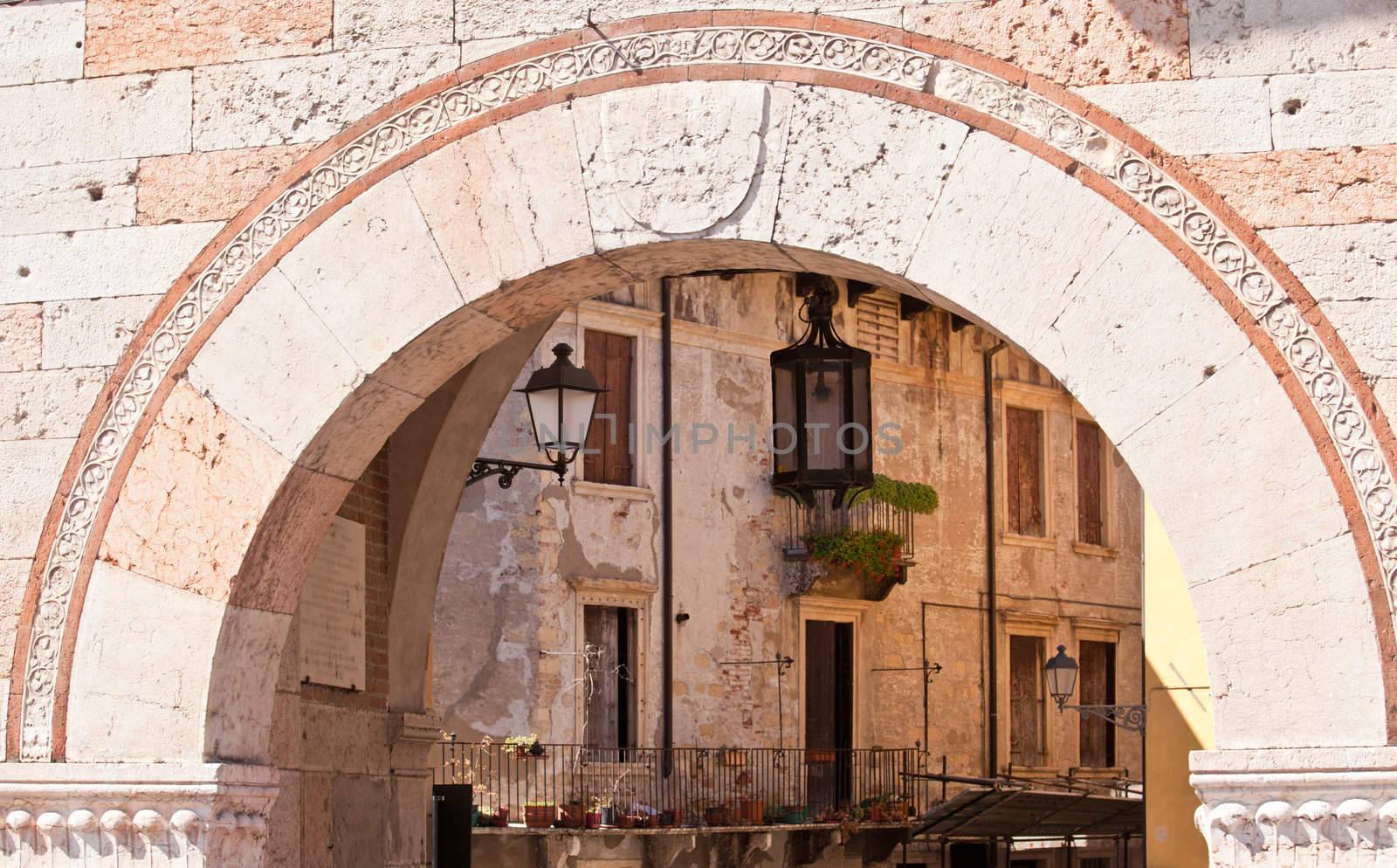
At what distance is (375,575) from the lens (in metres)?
7.77

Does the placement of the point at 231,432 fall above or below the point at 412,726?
above

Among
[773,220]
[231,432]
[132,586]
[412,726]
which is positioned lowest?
[412,726]

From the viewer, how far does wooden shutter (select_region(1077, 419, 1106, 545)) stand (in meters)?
23.2

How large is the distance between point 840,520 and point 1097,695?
4597 millimetres

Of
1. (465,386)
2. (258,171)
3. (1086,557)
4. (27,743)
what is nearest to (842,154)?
(258,171)

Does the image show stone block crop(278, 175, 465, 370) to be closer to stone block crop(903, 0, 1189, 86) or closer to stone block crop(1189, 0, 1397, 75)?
stone block crop(903, 0, 1189, 86)

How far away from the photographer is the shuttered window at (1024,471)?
22672mm

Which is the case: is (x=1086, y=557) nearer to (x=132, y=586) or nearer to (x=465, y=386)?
(x=465, y=386)

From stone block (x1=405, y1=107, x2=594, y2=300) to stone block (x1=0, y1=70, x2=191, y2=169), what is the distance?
0.83 m

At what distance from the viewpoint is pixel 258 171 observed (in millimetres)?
5391

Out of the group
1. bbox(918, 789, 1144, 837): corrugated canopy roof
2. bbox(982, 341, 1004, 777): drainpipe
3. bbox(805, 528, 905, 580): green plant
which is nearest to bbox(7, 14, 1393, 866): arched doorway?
bbox(918, 789, 1144, 837): corrugated canopy roof

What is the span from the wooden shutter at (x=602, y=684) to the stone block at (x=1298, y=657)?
13968 millimetres

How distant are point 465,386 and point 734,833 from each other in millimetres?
11230

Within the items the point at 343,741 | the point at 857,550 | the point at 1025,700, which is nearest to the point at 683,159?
the point at 343,741
